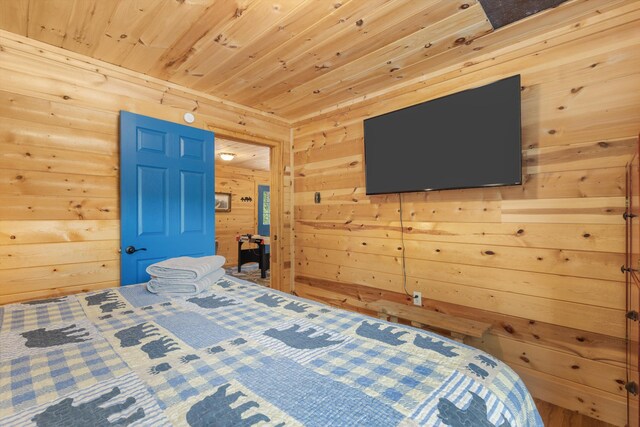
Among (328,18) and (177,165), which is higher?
(328,18)

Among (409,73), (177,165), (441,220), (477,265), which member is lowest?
(477,265)

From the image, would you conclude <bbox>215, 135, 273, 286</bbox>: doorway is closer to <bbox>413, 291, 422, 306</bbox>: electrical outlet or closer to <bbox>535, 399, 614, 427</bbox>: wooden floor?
<bbox>413, 291, 422, 306</bbox>: electrical outlet

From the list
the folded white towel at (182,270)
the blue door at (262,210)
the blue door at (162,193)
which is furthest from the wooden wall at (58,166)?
the blue door at (262,210)

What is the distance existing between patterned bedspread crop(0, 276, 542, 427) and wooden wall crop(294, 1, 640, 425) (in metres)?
1.34

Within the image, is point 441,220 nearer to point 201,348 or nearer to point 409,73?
point 409,73

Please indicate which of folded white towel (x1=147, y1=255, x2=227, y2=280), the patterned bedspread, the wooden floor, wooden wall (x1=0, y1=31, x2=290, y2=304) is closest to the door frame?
wooden wall (x1=0, y1=31, x2=290, y2=304)

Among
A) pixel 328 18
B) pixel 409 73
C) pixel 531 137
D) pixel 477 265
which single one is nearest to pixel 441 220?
pixel 477 265

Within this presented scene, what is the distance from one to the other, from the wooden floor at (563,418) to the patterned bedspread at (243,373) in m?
1.33

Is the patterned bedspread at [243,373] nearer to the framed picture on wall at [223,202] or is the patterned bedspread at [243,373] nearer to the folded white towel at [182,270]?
the folded white towel at [182,270]

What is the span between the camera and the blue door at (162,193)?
232 cm

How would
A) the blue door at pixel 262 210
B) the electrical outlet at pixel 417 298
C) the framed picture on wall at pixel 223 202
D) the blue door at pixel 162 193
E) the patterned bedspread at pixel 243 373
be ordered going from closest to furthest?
the patterned bedspread at pixel 243 373, the blue door at pixel 162 193, the electrical outlet at pixel 417 298, the framed picture on wall at pixel 223 202, the blue door at pixel 262 210

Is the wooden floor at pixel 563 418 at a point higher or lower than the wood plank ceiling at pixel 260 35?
lower

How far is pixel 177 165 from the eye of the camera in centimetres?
260

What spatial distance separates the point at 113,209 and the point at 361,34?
2.23 metres
